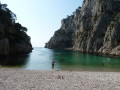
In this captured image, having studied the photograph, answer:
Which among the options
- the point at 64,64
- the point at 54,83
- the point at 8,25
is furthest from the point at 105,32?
the point at 54,83

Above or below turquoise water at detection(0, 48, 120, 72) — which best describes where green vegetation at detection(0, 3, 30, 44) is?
above

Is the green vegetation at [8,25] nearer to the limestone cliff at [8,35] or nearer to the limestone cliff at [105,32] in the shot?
the limestone cliff at [8,35]

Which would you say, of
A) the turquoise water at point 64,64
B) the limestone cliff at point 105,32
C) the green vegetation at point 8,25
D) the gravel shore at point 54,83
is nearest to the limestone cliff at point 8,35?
the green vegetation at point 8,25

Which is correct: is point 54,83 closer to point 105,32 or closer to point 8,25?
point 8,25

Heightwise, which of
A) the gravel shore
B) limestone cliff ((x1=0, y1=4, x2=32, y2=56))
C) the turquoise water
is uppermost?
limestone cliff ((x1=0, y1=4, x2=32, y2=56))

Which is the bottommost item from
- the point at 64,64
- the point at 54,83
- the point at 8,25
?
the point at 64,64

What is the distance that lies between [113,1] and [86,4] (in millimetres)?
52802

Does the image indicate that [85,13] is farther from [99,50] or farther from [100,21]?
[99,50]

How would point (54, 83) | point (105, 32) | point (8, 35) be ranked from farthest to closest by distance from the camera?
1. point (105, 32)
2. point (8, 35)
3. point (54, 83)

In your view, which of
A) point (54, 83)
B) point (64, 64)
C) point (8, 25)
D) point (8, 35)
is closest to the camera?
point (54, 83)

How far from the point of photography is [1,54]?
200 feet

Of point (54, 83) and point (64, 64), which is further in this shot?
point (64, 64)

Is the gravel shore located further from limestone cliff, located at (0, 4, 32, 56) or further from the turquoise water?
limestone cliff, located at (0, 4, 32, 56)

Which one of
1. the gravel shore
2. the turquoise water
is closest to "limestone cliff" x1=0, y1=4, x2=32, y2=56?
the turquoise water
